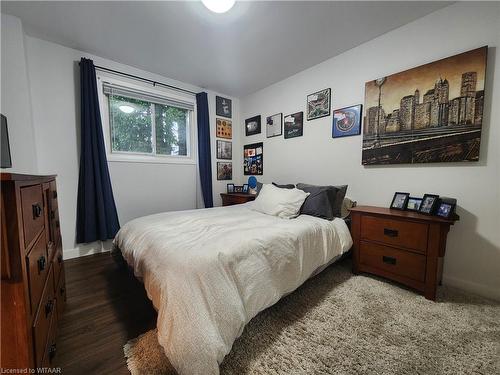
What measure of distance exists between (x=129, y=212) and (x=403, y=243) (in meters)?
3.18

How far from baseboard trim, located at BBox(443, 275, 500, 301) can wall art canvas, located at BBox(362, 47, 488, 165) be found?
106cm

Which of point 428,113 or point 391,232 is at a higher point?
point 428,113

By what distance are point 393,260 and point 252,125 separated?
2.83 m

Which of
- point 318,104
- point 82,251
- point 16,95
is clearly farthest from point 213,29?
point 82,251

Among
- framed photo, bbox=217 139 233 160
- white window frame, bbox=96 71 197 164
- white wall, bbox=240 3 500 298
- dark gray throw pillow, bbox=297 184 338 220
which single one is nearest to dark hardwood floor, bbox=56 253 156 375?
white window frame, bbox=96 71 197 164

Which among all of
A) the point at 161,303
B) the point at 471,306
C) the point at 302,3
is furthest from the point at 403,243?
the point at 302,3

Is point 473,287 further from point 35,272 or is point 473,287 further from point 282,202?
point 35,272

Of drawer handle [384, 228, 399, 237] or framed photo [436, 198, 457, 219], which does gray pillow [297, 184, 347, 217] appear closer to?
drawer handle [384, 228, 399, 237]

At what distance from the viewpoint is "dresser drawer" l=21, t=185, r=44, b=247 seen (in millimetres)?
680

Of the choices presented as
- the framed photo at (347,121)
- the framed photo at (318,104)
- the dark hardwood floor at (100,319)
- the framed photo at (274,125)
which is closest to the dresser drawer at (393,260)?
the framed photo at (347,121)

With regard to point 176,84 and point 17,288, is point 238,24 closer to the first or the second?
point 176,84

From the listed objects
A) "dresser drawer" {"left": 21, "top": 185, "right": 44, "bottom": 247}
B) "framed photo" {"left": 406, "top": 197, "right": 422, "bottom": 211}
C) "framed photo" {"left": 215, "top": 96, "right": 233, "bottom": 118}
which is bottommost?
"framed photo" {"left": 406, "top": 197, "right": 422, "bottom": 211}

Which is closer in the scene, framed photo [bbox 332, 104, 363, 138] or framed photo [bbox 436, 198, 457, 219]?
framed photo [bbox 436, 198, 457, 219]

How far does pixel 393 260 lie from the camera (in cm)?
171
